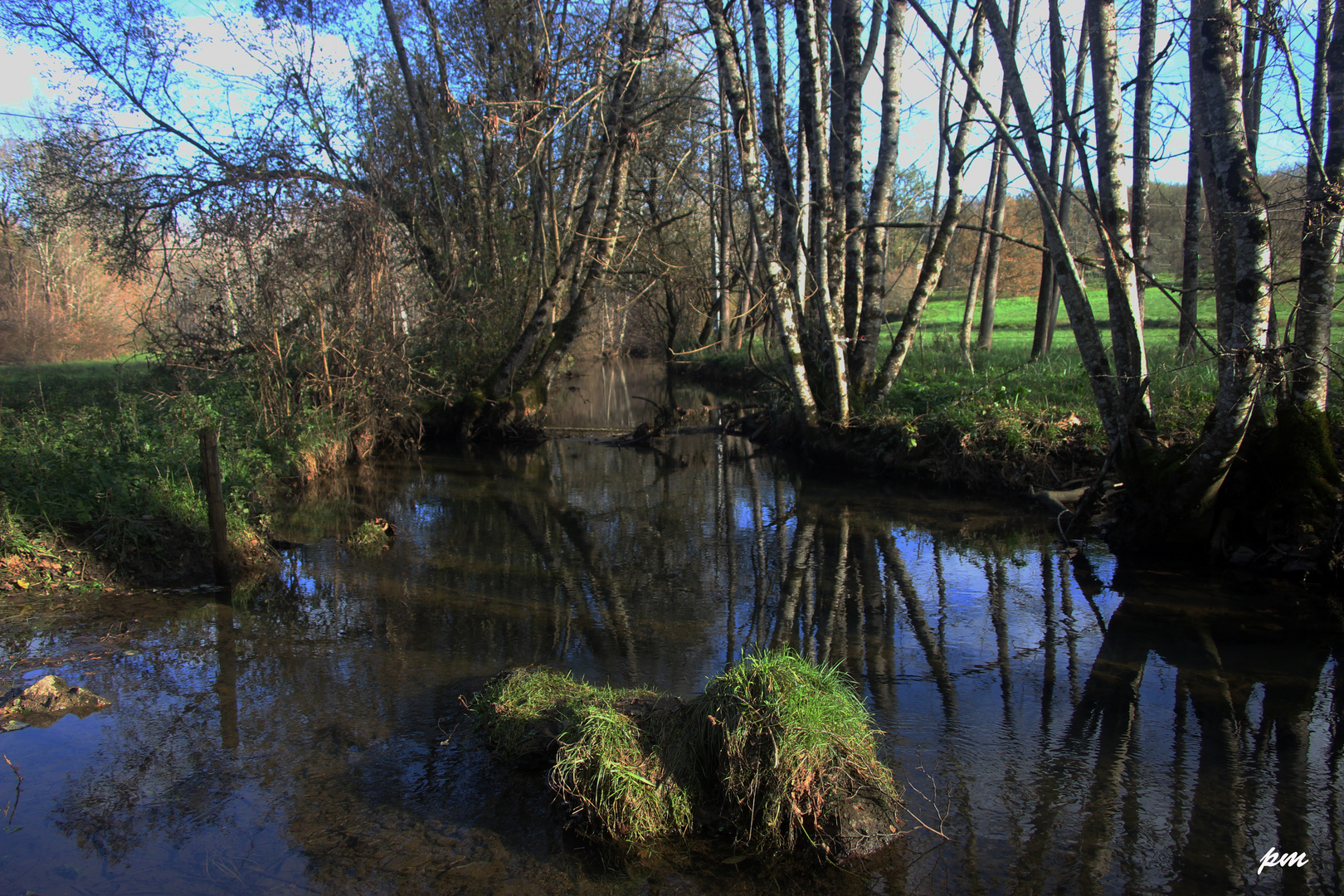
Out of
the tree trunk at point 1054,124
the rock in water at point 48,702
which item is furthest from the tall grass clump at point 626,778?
the tree trunk at point 1054,124

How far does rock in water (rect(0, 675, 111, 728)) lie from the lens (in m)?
4.79

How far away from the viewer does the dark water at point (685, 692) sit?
344cm

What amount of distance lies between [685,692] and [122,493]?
577 centimetres

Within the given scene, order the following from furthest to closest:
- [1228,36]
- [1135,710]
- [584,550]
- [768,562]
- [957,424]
→ [957,424] → [584,550] → [768,562] → [1228,36] → [1135,710]

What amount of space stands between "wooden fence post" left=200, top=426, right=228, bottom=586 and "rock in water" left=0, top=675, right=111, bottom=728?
6.46ft

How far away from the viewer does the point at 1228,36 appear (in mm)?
6219

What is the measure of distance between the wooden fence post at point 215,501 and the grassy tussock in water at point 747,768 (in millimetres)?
4455

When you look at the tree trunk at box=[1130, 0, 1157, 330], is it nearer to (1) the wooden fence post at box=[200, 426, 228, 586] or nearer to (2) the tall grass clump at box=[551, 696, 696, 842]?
(2) the tall grass clump at box=[551, 696, 696, 842]

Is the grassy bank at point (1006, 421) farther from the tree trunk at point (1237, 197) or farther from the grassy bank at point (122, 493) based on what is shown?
the grassy bank at point (122, 493)

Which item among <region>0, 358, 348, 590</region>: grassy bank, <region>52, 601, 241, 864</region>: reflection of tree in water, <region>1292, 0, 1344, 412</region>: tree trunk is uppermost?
<region>1292, 0, 1344, 412</region>: tree trunk

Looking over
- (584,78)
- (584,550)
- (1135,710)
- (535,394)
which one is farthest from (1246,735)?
(535,394)

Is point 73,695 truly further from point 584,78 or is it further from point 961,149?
point 961,149

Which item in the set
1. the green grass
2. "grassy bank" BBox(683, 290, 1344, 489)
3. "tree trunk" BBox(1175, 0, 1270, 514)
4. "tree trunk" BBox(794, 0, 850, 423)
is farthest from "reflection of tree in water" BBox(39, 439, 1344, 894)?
"tree trunk" BBox(794, 0, 850, 423)

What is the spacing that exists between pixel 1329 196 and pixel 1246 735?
4.37 metres
